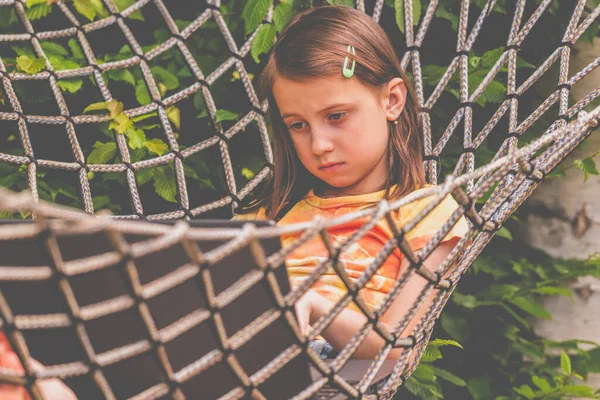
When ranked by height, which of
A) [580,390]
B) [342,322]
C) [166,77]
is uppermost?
[166,77]

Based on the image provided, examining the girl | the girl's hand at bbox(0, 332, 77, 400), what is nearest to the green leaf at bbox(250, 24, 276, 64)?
the girl

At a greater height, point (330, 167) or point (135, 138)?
point (135, 138)

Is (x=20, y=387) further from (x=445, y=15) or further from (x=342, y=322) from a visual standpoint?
(x=445, y=15)

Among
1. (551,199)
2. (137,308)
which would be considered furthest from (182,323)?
(551,199)

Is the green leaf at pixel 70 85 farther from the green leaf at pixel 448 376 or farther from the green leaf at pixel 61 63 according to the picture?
the green leaf at pixel 448 376

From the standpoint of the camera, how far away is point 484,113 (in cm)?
189

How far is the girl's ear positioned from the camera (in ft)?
4.69

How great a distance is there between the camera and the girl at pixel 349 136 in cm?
126

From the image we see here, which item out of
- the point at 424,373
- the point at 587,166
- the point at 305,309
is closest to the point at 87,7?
the point at 305,309

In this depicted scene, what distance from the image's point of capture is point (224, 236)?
2.38ft

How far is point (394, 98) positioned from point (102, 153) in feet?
2.07

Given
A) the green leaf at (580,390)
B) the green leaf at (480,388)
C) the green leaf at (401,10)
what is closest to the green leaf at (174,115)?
the green leaf at (401,10)

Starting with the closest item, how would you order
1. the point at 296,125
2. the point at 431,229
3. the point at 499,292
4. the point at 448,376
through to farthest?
the point at 431,229
the point at 296,125
the point at 448,376
the point at 499,292

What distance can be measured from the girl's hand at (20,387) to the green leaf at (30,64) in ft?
2.90
